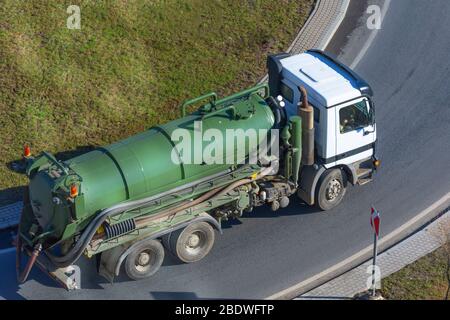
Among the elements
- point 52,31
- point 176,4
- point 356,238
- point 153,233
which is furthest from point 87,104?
point 356,238

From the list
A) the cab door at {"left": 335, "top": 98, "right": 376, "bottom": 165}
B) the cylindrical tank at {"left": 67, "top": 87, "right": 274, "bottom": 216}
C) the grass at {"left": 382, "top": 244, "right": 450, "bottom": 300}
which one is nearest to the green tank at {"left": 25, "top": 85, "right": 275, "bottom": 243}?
the cylindrical tank at {"left": 67, "top": 87, "right": 274, "bottom": 216}

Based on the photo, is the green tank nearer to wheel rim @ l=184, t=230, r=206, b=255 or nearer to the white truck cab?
the white truck cab

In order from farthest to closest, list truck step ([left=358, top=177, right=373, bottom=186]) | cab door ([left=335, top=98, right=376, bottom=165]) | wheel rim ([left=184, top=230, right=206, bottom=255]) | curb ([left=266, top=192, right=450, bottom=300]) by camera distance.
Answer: truck step ([left=358, top=177, right=373, bottom=186]), cab door ([left=335, top=98, right=376, bottom=165]), wheel rim ([left=184, top=230, right=206, bottom=255]), curb ([left=266, top=192, right=450, bottom=300])

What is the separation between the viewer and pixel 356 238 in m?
21.7

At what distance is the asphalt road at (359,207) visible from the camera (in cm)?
2025

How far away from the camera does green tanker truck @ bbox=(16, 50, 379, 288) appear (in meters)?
19.0

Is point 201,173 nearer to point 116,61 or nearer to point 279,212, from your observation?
point 279,212

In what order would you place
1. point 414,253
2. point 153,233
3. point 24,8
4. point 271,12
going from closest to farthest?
point 153,233 < point 414,253 < point 24,8 < point 271,12

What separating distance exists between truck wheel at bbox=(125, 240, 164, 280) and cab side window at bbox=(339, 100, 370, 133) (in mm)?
5384

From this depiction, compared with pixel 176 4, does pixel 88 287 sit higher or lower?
lower

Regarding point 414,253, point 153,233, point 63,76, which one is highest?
point 63,76

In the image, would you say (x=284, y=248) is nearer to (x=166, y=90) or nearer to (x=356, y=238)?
(x=356, y=238)

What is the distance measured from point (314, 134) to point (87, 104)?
7260 mm

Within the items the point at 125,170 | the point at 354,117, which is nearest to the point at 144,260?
the point at 125,170
